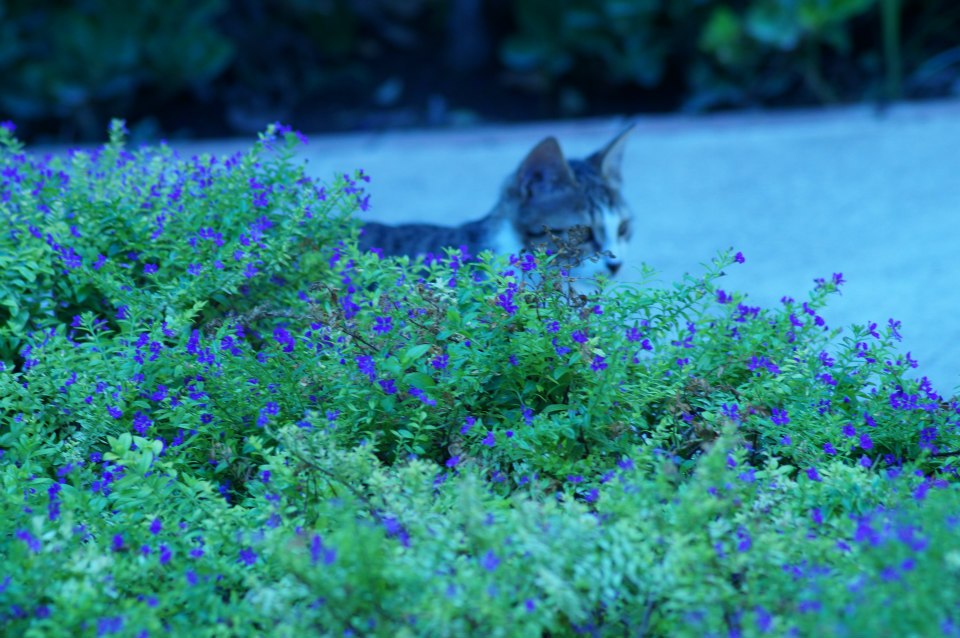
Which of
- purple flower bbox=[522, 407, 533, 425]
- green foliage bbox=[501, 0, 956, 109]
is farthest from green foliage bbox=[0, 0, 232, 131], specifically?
purple flower bbox=[522, 407, 533, 425]

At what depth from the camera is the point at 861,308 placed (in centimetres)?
431

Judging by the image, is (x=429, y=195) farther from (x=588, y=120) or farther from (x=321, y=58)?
(x=321, y=58)

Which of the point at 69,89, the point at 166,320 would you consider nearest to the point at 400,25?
the point at 69,89

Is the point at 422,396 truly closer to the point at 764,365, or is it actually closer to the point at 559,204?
the point at 764,365

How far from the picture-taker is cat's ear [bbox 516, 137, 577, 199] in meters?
3.86

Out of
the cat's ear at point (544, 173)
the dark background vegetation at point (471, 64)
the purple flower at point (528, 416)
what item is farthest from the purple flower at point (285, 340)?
the dark background vegetation at point (471, 64)

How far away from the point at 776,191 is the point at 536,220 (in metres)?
2.34

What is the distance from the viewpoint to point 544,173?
3.95 metres

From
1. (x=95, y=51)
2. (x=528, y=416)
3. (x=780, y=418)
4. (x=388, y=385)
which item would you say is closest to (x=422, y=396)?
(x=388, y=385)

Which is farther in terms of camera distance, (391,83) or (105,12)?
(391,83)

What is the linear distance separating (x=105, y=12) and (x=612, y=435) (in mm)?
5618

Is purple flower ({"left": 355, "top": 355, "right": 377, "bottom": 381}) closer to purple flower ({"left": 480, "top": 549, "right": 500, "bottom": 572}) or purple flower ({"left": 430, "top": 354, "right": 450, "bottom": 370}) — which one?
purple flower ({"left": 430, "top": 354, "right": 450, "bottom": 370})

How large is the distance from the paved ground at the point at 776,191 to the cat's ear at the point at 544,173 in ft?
2.86

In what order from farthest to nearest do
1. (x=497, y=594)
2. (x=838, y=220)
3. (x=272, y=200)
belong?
(x=838, y=220)
(x=272, y=200)
(x=497, y=594)
